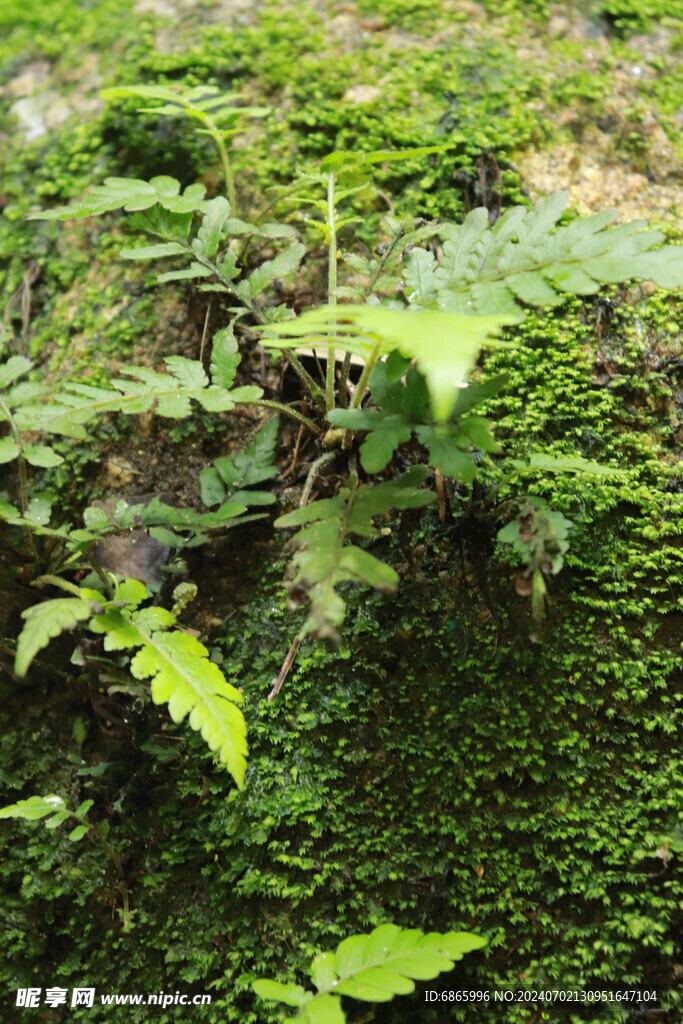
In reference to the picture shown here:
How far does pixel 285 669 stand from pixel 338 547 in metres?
0.59

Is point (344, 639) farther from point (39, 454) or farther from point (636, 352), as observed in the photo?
point (636, 352)

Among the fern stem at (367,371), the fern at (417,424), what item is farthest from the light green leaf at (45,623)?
the fern stem at (367,371)

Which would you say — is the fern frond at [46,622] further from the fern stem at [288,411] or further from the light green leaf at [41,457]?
the fern stem at [288,411]

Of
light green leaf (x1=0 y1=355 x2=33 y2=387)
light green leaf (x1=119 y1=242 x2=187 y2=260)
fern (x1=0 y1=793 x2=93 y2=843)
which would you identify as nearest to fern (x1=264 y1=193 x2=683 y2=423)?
light green leaf (x1=119 y1=242 x2=187 y2=260)

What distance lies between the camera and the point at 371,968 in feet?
4.68

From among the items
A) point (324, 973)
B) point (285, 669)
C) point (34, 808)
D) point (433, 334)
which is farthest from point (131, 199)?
point (324, 973)

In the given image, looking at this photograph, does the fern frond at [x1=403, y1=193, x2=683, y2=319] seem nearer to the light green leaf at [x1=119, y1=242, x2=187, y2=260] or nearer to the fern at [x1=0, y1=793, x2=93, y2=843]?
the light green leaf at [x1=119, y1=242, x2=187, y2=260]

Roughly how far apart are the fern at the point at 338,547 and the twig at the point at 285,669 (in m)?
0.38

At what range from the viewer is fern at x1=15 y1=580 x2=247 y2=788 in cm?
155

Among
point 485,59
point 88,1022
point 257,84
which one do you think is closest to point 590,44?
point 485,59

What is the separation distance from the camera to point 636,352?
7.34 ft

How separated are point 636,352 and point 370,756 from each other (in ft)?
5.12

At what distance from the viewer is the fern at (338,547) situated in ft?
4.70

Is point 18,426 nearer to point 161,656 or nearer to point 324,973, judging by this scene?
point 161,656
